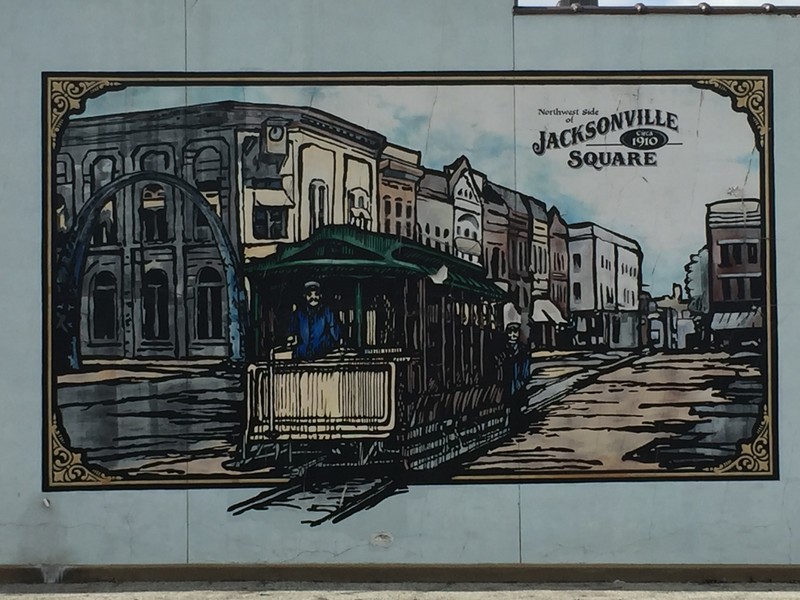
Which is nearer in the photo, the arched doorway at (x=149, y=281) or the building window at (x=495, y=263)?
the arched doorway at (x=149, y=281)

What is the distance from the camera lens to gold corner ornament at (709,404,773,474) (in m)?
7.92

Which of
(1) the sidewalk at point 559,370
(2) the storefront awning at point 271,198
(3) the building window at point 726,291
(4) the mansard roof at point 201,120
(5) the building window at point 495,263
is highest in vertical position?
(4) the mansard roof at point 201,120

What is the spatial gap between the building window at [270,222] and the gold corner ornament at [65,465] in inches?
80.2

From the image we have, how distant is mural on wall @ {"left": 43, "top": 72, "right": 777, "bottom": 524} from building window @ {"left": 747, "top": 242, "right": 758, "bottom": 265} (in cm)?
2

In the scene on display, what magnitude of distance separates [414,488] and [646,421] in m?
1.80

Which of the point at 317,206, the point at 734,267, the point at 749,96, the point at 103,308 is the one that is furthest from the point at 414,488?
the point at 749,96

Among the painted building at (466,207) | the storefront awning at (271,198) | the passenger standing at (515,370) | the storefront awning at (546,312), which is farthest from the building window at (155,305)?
the storefront awning at (546,312)

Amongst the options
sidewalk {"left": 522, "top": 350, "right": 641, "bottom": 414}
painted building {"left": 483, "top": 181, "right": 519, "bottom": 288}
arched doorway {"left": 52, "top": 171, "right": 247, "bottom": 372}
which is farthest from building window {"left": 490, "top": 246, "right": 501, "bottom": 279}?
arched doorway {"left": 52, "top": 171, "right": 247, "bottom": 372}

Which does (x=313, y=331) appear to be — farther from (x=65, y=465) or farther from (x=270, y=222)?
(x=65, y=465)

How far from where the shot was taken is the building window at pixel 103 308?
25.7 feet

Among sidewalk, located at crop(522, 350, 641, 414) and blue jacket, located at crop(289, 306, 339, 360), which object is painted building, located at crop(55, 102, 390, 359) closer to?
blue jacket, located at crop(289, 306, 339, 360)

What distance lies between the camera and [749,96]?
796 centimetres

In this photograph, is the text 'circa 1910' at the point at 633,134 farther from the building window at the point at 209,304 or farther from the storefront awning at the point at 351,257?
the building window at the point at 209,304

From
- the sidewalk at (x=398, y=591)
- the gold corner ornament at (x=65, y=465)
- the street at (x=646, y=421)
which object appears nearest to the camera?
the sidewalk at (x=398, y=591)
